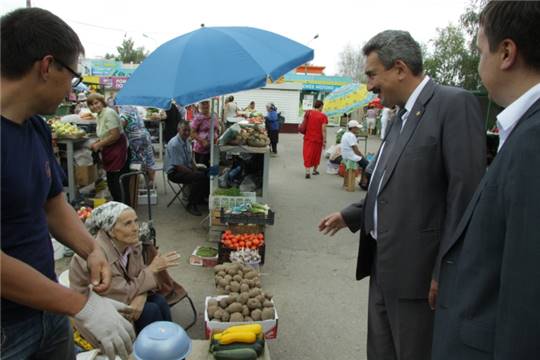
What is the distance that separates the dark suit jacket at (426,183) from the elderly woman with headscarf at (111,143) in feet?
17.1

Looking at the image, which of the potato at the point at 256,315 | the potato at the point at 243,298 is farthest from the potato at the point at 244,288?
the potato at the point at 256,315

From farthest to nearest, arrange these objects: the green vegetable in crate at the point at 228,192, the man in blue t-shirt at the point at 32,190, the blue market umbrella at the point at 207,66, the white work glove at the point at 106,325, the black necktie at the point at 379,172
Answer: the green vegetable in crate at the point at 228,192
the blue market umbrella at the point at 207,66
the black necktie at the point at 379,172
the white work glove at the point at 106,325
the man in blue t-shirt at the point at 32,190

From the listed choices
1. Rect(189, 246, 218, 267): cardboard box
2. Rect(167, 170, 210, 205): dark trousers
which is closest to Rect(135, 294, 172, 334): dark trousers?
Rect(189, 246, 218, 267): cardboard box

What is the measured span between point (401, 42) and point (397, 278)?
4.17ft

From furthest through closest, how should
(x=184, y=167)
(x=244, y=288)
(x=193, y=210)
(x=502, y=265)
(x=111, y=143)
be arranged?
(x=193, y=210) < (x=184, y=167) < (x=111, y=143) < (x=244, y=288) < (x=502, y=265)

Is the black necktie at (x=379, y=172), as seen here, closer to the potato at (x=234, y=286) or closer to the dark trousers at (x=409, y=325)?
the dark trousers at (x=409, y=325)

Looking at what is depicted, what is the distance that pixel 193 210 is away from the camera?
725 centimetres

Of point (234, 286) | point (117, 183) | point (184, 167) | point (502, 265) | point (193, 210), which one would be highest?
point (502, 265)

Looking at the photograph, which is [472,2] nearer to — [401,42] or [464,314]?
[401,42]

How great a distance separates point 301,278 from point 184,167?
333 cm

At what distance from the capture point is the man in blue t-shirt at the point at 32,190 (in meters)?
1.28

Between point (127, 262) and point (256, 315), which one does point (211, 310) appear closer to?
point (256, 315)

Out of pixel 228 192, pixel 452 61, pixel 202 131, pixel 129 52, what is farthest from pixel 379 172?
pixel 129 52

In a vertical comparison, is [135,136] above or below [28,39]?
below
